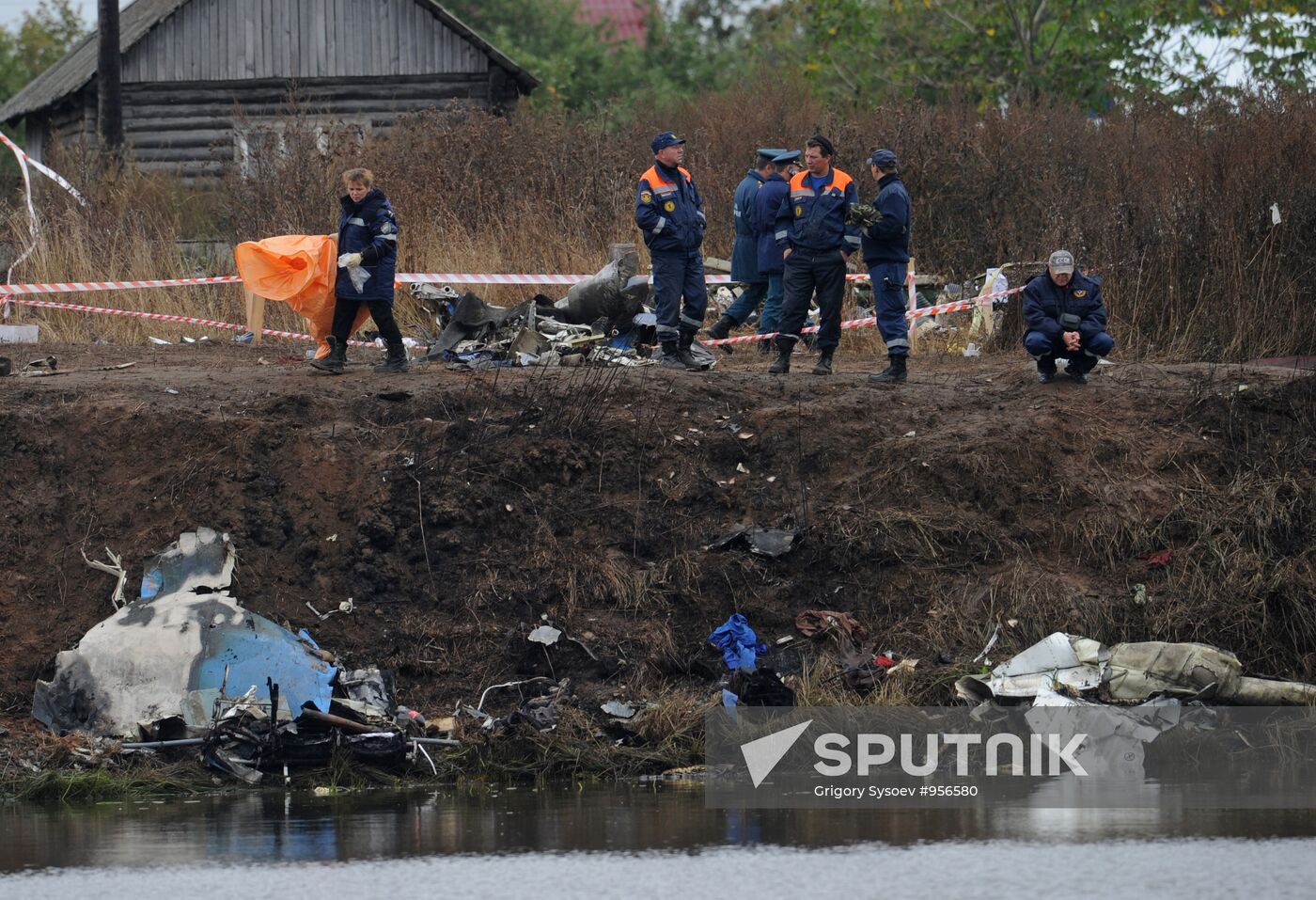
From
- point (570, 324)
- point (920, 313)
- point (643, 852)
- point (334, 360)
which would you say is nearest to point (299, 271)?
point (334, 360)

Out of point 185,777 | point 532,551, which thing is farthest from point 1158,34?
point 185,777

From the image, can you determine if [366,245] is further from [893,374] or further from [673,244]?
[893,374]

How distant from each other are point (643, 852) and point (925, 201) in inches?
498

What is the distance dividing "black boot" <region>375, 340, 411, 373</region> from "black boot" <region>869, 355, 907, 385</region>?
3.51m

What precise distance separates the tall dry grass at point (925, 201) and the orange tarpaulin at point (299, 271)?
3346mm

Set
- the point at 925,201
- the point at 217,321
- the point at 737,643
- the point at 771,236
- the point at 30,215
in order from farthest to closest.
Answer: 1. the point at 30,215
2. the point at 925,201
3. the point at 217,321
4. the point at 771,236
5. the point at 737,643

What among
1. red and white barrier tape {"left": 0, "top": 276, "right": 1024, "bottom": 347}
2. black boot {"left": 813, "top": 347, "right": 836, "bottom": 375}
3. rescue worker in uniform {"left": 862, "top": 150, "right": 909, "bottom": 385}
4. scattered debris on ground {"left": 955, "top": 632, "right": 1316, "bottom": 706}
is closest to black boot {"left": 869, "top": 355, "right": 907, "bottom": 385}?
rescue worker in uniform {"left": 862, "top": 150, "right": 909, "bottom": 385}

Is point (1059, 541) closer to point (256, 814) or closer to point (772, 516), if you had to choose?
point (772, 516)

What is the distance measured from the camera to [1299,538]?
1123cm

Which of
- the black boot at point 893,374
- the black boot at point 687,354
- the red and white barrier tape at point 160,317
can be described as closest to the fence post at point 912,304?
the black boot at point 893,374

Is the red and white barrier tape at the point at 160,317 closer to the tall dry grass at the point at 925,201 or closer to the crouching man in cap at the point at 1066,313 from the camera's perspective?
the tall dry grass at the point at 925,201

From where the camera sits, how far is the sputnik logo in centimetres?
947

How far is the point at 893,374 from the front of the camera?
13078 millimetres

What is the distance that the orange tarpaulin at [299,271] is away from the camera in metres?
13.4
